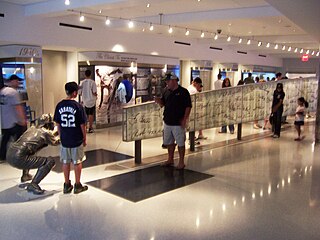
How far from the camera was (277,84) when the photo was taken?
390 inches

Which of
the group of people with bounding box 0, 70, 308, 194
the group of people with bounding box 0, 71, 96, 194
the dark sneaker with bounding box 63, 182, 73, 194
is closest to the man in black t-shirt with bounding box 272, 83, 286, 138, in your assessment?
the group of people with bounding box 0, 70, 308, 194

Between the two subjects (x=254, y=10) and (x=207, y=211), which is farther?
(x=254, y=10)

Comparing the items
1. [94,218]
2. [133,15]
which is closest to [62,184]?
[94,218]

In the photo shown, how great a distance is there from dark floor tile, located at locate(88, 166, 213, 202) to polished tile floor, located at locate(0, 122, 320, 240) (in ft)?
0.10

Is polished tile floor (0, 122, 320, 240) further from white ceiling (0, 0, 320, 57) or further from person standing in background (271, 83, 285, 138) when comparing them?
white ceiling (0, 0, 320, 57)

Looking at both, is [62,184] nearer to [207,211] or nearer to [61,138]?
[61,138]

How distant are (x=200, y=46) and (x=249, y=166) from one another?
881 cm

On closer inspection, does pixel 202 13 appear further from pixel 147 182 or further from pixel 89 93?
pixel 147 182

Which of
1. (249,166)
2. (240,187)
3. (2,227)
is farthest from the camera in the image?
(249,166)

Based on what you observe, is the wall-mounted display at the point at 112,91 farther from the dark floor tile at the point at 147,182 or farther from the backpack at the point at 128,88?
the dark floor tile at the point at 147,182

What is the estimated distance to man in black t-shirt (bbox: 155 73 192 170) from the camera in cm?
600

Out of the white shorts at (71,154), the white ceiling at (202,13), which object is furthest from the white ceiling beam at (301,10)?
the white shorts at (71,154)

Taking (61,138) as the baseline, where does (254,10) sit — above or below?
above

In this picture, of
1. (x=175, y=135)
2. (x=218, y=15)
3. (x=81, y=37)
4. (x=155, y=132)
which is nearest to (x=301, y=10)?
(x=175, y=135)
